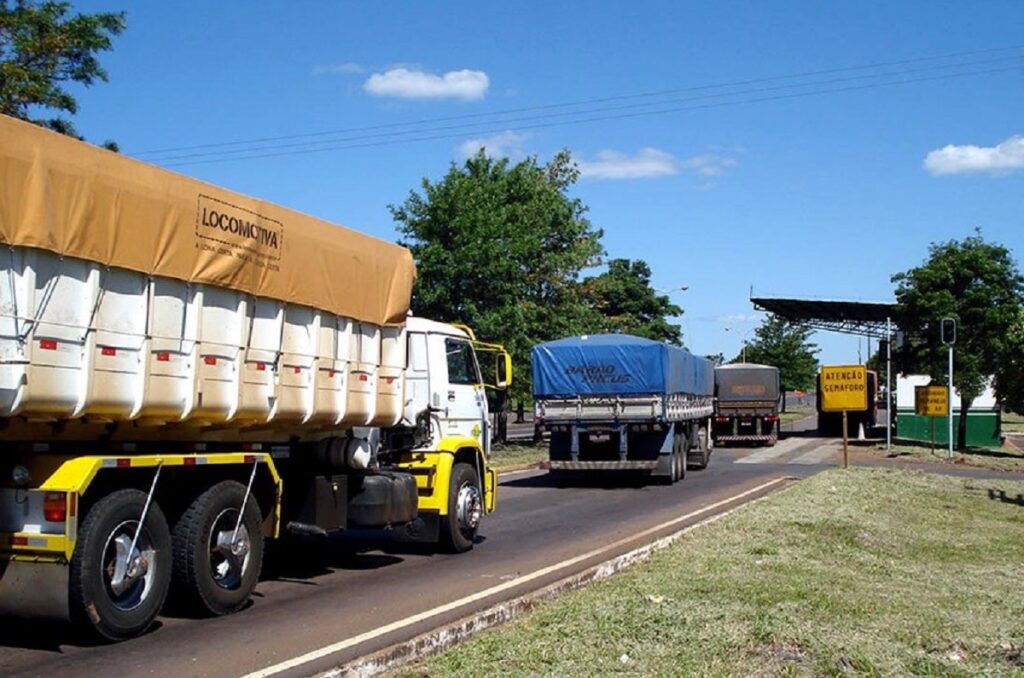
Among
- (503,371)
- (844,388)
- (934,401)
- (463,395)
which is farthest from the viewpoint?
(934,401)

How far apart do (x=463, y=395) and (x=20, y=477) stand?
6.77 metres

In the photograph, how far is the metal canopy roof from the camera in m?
65.5

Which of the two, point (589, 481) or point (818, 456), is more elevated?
point (818, 456)

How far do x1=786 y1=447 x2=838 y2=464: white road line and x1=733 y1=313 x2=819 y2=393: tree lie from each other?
3795 cm

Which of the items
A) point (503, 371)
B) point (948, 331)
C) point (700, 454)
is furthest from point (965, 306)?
point (503, 371)

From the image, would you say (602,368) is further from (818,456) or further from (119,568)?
(119,568)

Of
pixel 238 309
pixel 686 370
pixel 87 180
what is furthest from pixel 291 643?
pixel 686 370

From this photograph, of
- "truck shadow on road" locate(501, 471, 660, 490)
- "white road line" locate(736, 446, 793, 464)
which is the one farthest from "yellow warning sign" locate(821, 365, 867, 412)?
"white road line" locate(736, 446, 793, 464)

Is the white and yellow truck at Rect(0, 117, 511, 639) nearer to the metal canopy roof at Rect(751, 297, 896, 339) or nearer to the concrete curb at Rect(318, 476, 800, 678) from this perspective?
the concrete curb at Rect(318, 476, 800, 678)

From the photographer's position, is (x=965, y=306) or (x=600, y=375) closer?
(x=600, y=375)

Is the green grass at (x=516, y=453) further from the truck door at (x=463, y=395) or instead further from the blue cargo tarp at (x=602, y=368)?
the truck door at (x=463, y=395)

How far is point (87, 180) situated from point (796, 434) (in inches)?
1903

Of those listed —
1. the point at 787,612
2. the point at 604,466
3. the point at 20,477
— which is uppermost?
the point at 20,477

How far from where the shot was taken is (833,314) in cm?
6825
